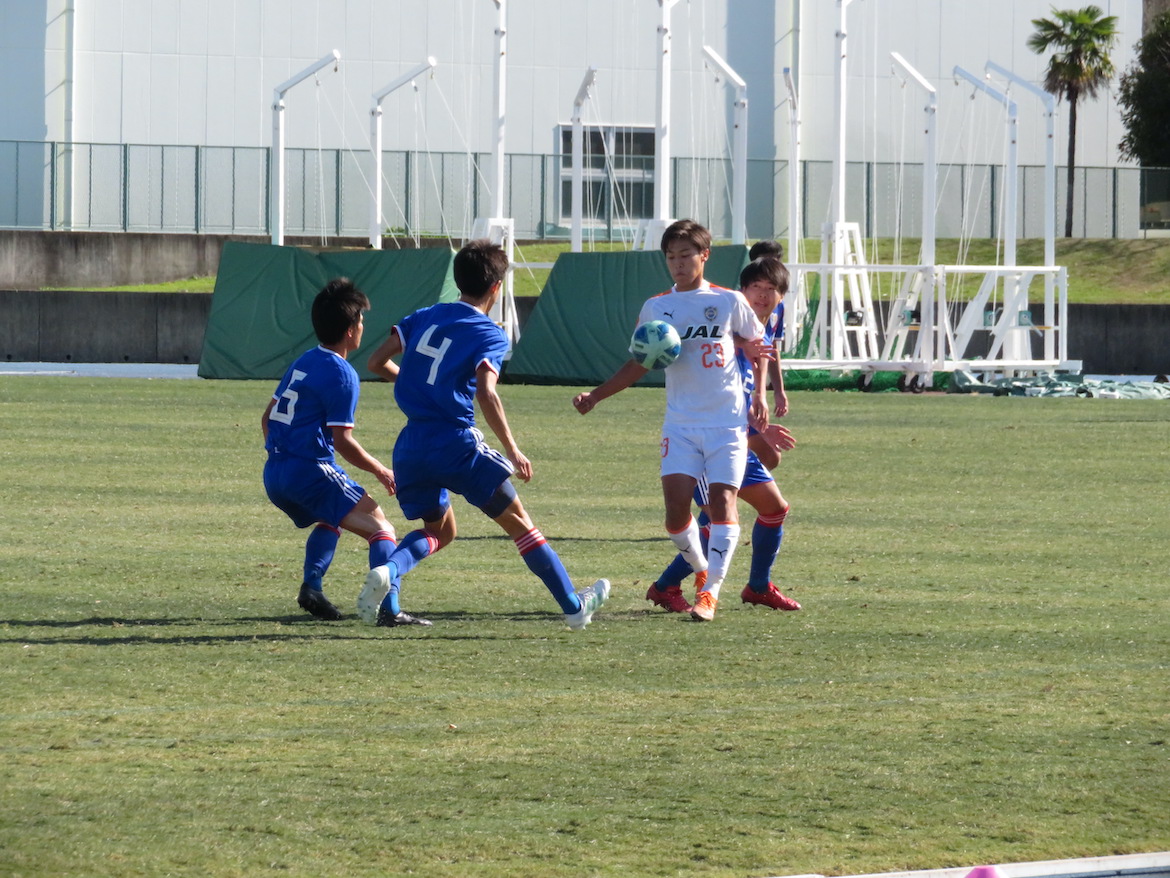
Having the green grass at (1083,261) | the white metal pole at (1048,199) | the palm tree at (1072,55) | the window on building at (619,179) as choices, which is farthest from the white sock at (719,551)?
the palm tree at (1072,55)

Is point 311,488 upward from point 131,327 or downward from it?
downward

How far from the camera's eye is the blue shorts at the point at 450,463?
7309 mm

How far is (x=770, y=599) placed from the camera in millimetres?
8281

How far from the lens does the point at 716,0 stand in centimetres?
4841

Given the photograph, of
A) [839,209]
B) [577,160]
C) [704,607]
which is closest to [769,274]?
[704,607]

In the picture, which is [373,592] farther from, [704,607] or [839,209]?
[839,209]

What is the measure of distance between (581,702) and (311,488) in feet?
6.73

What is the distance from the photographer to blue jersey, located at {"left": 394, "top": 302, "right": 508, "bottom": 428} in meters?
7.34

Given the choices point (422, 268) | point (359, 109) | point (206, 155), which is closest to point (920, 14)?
point (359, 109)

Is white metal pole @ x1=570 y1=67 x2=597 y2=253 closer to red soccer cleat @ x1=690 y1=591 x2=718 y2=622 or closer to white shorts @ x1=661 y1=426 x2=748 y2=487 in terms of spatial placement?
white shorts @ x1=661 y1=426 x2=748 y2=487

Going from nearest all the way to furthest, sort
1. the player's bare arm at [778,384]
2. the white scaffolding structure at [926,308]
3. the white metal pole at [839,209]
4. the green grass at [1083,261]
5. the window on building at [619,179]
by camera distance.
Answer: the player's bare arm at [778,384] < the white scaffolding structure at [926,308] < the white metal pole at [839,209] < the green grass at [1083,261] < the window on building at [619,179]

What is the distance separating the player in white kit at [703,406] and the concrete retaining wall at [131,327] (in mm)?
30664

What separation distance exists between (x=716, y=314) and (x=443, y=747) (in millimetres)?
3031

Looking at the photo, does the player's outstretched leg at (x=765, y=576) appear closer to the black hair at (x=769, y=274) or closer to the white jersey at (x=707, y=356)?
the white jersey at (x=707, y=356)
